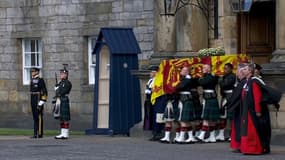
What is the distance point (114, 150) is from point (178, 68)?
3534 mm

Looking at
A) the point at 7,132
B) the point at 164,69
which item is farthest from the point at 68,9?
the point at 164,69

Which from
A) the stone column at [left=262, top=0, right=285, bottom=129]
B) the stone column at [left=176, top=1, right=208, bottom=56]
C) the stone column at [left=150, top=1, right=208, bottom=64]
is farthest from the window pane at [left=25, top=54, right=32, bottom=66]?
the stone column at [left=262, top=0, right=285, bottom=129]

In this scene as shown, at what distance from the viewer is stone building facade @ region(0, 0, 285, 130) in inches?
941

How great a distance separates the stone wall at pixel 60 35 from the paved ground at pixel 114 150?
7642 millimetres

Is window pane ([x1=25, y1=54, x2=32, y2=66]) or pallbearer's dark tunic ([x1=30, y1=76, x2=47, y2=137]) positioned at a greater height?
window pane ([x1=25, y1=54, x2=32, y2=66])

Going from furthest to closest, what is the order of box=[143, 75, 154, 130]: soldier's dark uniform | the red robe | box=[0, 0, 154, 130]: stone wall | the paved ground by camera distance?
box=[0, 0, 154, 130]: stone wall → box=[143, 75, 154, 130]: soldier's dark uniform → the red robe → the paved ground

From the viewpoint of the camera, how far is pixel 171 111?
20.4 m

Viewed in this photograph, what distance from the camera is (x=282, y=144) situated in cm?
1917

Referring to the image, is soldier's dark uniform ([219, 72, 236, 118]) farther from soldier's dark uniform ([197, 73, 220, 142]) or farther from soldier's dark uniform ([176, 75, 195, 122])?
soldier's dark uniform ([176, 75, 195, 122])

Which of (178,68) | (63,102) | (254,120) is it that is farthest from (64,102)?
(254,120)

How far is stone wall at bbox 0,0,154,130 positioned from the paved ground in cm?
764

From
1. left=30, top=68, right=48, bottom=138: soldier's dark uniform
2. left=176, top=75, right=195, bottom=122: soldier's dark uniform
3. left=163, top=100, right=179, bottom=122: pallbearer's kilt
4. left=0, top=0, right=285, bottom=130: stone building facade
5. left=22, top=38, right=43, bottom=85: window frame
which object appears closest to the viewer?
left=176, top=75, right=195, bottom=122: soldier's dark uniform

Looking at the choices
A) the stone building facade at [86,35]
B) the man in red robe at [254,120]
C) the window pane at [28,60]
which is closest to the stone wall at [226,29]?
the stone building facade at [86,35]

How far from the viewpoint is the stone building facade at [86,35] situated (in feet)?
78.4
